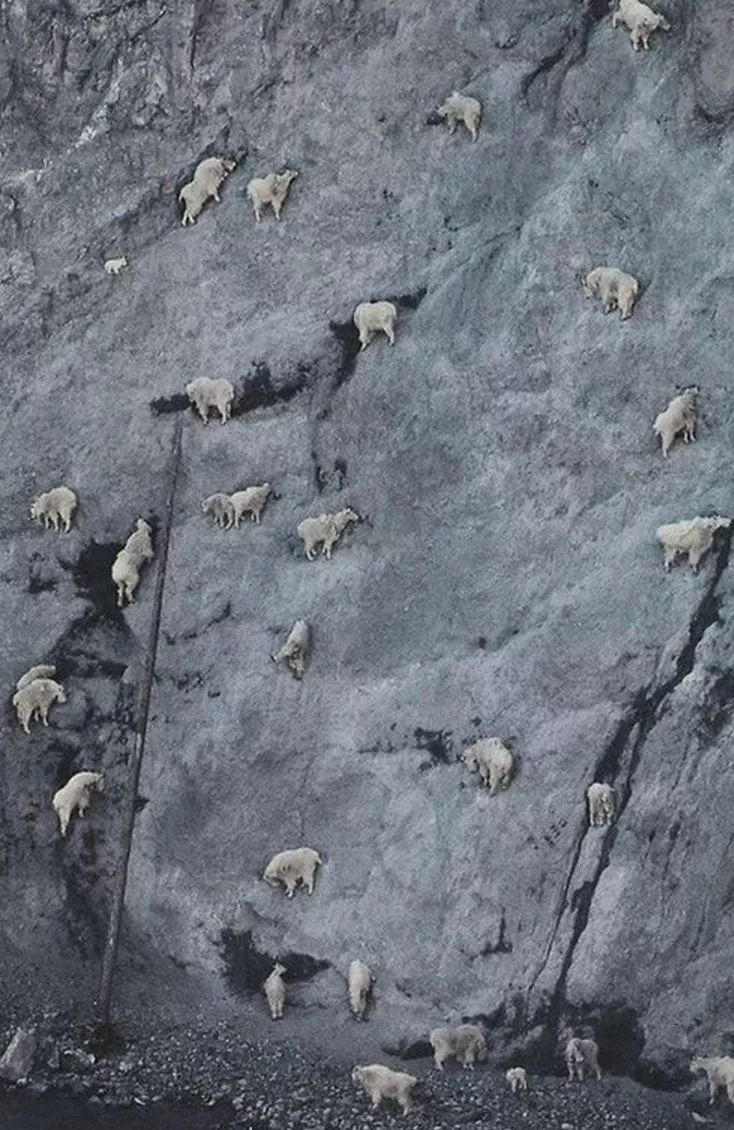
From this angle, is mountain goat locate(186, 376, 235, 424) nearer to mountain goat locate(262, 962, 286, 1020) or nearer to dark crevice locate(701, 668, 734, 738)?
mountain goat locate(262, 962, 286, 1020)

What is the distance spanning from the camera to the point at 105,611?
2545 centimetres

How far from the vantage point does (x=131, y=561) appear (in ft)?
82.2

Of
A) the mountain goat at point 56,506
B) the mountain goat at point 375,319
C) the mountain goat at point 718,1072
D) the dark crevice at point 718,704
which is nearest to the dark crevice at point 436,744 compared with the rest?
the dark crevice at point 718,704

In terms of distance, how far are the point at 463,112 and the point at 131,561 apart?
807cm

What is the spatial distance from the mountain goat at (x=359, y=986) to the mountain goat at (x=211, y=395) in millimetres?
8046

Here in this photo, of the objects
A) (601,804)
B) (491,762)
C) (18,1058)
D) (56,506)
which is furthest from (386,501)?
(18,1058)

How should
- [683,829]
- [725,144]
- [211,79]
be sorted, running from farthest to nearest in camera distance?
[211,79] → [725,144] → [683,829]

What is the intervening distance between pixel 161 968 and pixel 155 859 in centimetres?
151

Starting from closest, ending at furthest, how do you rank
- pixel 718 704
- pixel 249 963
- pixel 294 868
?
1. pixel 718 704
2. pixel 294 868
3. pixel 249 963

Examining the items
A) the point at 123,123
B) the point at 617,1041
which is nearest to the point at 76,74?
the point at 123,123

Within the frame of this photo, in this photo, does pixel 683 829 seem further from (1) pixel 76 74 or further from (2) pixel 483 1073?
(1) pixel 76 74

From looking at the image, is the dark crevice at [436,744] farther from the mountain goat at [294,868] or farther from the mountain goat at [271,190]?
the mountain goat at [271,190]

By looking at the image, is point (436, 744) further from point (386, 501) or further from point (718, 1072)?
point (718, 1072)

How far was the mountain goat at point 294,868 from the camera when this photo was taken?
77.6ft
